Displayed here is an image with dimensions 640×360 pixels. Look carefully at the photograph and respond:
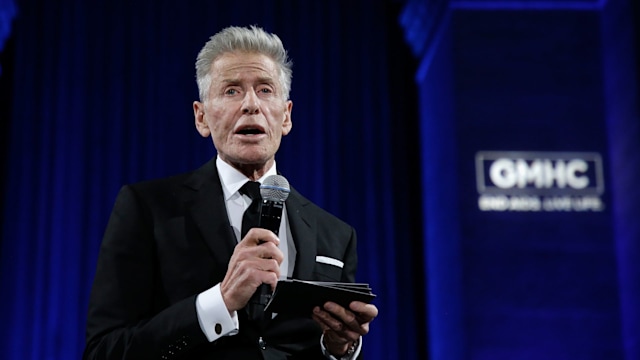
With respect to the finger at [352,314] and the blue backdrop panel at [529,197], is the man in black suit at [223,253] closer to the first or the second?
the finger at [352,314]

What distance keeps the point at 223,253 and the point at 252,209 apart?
0.41 feet

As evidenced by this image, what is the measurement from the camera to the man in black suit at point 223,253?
1632 millimetres

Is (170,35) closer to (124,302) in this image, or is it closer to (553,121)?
(553,121)

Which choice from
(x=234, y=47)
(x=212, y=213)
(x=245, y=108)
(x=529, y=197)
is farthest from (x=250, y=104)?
(x=529, y=197)

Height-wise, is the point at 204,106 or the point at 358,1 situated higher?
the point at 358,1

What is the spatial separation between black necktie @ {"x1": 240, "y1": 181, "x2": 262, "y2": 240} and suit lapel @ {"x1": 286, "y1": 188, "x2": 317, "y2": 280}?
4.6 inches

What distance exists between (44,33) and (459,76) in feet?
9.34

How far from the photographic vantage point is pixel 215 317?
162cm

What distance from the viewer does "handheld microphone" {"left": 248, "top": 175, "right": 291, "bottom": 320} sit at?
1585mm

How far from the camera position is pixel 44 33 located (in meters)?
6.09

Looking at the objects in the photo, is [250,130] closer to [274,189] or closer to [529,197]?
[274,189]

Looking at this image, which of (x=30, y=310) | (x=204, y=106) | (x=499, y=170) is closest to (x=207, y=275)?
(x=204, y=106)

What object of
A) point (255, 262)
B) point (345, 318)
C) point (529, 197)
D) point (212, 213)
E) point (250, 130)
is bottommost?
point (345, 318)

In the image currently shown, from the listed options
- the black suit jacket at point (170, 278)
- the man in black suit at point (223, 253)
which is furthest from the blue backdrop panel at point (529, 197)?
the black suit jacket at point (170, 278)
